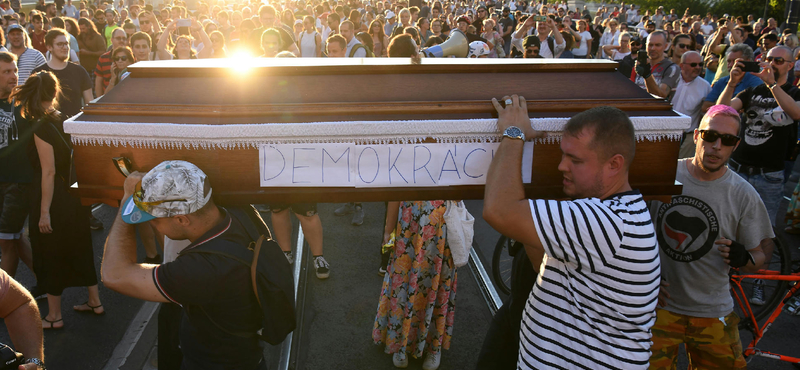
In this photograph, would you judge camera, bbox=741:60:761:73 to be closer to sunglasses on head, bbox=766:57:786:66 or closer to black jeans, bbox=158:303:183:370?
sunglasses on head, bbox=766:57:786:66

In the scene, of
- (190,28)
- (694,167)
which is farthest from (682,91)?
(190,28)

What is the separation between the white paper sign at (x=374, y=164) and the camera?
175 centimetres

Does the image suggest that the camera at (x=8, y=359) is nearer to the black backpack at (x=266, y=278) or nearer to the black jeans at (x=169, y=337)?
the black backpack at (x=266, y=278)

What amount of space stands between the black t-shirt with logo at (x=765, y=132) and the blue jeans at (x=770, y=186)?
71 mm

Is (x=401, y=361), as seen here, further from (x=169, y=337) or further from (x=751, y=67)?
(x=751, y=67)

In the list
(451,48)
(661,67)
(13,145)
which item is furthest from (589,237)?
(661,67)

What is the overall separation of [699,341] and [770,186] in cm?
263

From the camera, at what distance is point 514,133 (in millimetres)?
1653

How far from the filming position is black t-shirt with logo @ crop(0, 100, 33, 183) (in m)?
3.53

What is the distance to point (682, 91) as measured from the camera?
5211 mm

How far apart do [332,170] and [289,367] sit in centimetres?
197

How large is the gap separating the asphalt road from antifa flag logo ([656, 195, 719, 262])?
1514 millimetres

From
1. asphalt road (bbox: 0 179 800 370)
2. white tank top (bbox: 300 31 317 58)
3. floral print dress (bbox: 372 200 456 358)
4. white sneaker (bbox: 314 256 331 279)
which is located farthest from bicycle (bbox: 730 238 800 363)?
white tank top (bbox: 300 31 317 58)

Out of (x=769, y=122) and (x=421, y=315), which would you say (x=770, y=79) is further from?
(x=421, y=315)
